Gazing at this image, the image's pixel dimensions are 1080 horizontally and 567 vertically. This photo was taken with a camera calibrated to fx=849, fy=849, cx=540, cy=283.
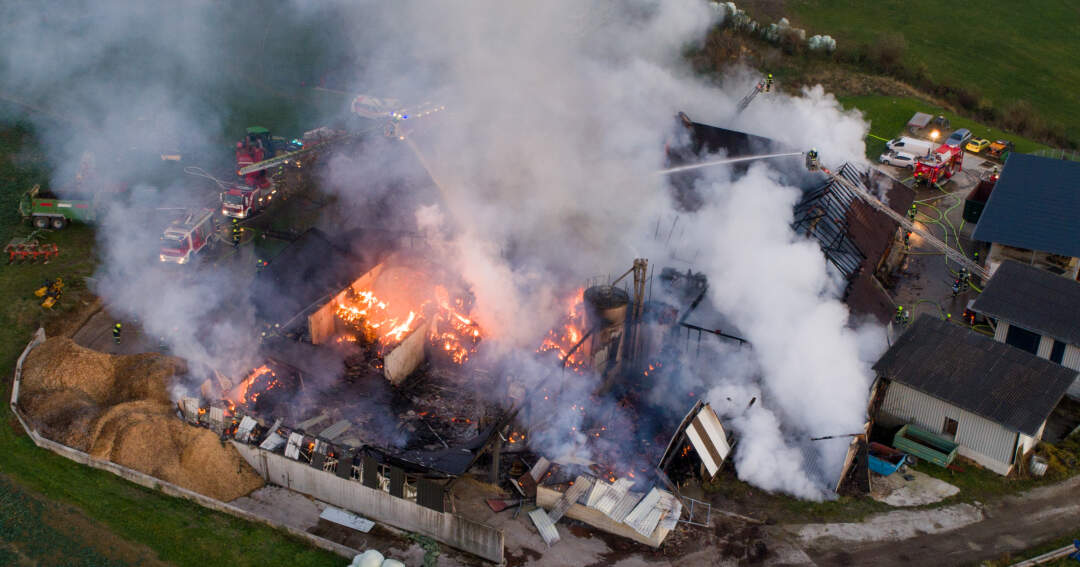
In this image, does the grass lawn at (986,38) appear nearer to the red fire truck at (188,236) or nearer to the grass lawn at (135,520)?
the red fire truck at (188,236)

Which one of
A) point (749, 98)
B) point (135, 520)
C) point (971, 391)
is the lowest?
point (135, 520)

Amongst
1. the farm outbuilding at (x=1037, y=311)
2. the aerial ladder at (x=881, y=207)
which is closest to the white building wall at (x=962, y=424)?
the farm outbuilding at (x=1037, y=311)

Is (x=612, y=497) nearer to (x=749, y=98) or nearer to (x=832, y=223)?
(x=832, y=223)

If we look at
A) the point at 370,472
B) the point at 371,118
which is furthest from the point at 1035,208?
the point at 371,118

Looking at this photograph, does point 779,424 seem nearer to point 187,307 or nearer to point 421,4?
point 187,307

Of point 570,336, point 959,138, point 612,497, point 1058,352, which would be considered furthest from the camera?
point 959,138
